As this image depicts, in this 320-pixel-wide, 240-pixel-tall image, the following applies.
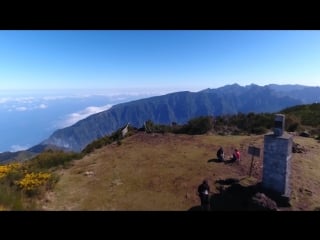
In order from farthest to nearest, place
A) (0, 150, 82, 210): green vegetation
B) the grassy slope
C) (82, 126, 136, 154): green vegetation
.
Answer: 1. (82, 126, 136, 154): green vegetation
2. the grassy slope
3. (0, 150, 82, 210): green vegetation

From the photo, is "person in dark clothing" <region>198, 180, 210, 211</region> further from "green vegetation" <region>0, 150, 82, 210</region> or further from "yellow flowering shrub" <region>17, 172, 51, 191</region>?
"yellow flowering shrub" <region>17, 172, 51, 191</region>

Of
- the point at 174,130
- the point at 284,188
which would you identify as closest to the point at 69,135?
the point at 174,130

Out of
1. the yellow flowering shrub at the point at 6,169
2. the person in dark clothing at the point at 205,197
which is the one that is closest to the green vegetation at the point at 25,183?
the yellow flowering shrub at the point at 6,169

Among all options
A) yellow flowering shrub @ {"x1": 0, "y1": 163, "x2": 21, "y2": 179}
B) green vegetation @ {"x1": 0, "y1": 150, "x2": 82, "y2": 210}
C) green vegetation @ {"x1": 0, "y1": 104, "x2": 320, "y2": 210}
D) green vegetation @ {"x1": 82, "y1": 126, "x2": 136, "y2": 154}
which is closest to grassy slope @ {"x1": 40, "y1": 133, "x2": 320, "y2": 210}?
green vegetation @ {"x1": 0, "y1": 104, "x2": 320, "y2": 210}

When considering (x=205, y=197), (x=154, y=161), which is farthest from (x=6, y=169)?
(x=205, y=197)
